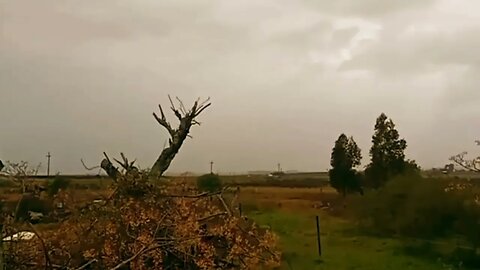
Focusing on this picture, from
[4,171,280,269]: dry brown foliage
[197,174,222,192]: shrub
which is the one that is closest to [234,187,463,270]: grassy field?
Answer: [197,174,222,192]: shrub

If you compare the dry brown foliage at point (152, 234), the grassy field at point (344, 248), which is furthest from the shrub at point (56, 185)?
the grassy field at point (344, 248)

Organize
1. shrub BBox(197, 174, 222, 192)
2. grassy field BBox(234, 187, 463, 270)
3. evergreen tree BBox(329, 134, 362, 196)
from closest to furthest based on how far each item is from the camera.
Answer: shrub BBox(197, 174, 222, 192), grassy field BBox(234, 187, 463, 270), evergreen tree BBox(329, 134, 362, 196)

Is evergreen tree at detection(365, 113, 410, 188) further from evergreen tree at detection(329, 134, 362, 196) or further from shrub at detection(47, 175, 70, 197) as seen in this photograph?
shrub at detection(47, 175, 70, 197)

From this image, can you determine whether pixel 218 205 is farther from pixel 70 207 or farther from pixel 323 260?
pixel 323 260

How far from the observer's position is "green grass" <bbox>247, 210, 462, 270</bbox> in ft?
65.6

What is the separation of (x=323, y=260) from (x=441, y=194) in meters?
6.46

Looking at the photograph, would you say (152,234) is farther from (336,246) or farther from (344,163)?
(344,163)

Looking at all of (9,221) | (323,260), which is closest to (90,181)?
(9,221)

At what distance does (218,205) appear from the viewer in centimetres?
1032

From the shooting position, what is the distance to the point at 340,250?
23531 millimetres

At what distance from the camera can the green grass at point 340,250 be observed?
20.0 metres

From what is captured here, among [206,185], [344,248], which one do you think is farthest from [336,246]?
[206,185]

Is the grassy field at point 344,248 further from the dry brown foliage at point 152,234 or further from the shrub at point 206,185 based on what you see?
the dry brown foliage at point 152,234

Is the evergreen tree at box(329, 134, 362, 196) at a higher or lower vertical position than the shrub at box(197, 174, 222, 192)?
higher
